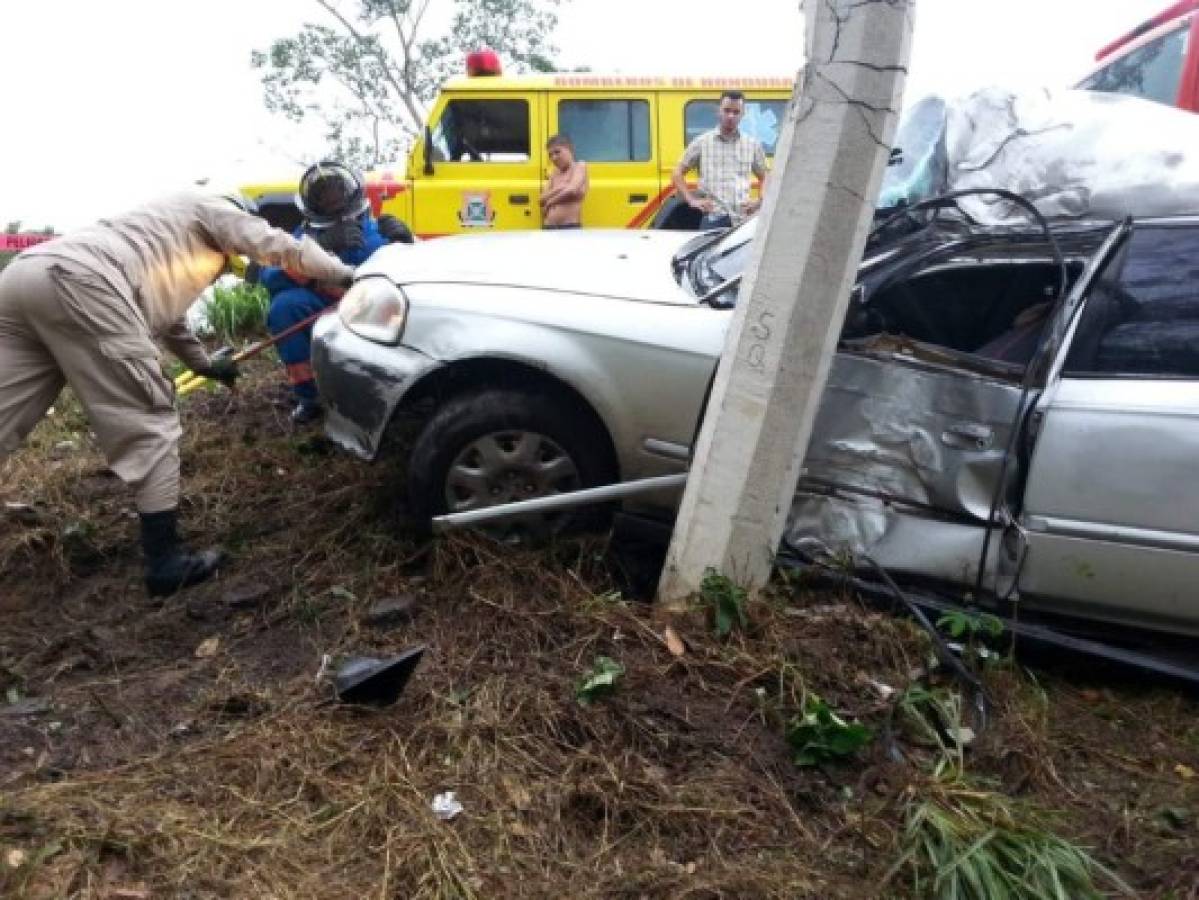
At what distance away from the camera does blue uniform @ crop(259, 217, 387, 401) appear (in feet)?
16.3

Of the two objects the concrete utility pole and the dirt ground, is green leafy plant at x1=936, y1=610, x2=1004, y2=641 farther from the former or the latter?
the concrete utility pole

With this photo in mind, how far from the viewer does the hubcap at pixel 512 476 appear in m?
3.35

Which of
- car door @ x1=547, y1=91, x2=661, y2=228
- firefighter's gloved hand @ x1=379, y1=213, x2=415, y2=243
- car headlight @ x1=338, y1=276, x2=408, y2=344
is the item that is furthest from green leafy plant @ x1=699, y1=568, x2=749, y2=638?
car door @ x1=547, y1=91, x2=661, y2=228

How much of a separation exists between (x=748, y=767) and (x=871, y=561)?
830 millimetres

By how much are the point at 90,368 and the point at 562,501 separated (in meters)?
1.69

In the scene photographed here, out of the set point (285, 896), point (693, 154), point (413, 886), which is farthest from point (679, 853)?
point (693, 154)

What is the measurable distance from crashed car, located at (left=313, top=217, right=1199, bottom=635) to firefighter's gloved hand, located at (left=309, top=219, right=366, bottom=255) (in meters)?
1.41

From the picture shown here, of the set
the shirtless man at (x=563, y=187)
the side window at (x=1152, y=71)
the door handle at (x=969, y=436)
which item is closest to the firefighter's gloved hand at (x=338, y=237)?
the shirtless man at (x=563, y=187)

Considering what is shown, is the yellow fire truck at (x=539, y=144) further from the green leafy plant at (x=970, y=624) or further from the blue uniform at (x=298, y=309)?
the green leafy plant at (x=970, y=624)

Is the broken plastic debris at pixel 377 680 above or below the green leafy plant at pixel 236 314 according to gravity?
above

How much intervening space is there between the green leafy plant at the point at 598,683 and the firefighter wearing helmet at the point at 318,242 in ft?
8.79

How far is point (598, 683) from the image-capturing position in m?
2.76

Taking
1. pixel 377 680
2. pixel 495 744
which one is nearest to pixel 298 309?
pixel 377 680

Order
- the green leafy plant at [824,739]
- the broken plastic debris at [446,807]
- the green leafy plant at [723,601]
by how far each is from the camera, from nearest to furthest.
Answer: the broken plastic debris at [446,807] < the green leafy plant at [824,739] < the green leafy plant at [723,601]
